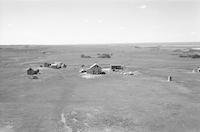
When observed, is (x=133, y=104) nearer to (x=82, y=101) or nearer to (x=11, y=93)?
(x=82, y=101)

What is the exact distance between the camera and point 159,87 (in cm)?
2978

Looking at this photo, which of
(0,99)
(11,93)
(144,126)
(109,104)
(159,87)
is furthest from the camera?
(159,87)

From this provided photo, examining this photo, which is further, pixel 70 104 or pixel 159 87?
pixel 159 87

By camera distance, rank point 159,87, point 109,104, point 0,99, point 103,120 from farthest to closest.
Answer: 1. point 159,87
2. point 0,99
3. point 109,104
4. point 103,120

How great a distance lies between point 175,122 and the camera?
677 inches

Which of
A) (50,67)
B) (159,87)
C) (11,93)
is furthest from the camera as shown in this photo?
(50,67)

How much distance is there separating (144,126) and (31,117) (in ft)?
31.5

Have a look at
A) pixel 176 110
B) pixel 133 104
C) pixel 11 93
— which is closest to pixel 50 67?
pixel 11 93

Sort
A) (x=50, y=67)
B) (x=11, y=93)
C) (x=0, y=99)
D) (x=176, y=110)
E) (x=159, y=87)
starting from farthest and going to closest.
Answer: (x=50, y=67) < (x=159, y=87) < (x=11, y=93) < (x=0, y=99) < (x=176, y=110)

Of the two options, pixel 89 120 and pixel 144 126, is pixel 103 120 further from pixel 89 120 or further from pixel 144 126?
pixel 144 126

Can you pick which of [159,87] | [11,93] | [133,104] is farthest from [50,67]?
[133,104]

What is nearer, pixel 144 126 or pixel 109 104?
pixel 144 126

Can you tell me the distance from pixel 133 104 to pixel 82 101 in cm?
553

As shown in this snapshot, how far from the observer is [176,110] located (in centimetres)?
2005
